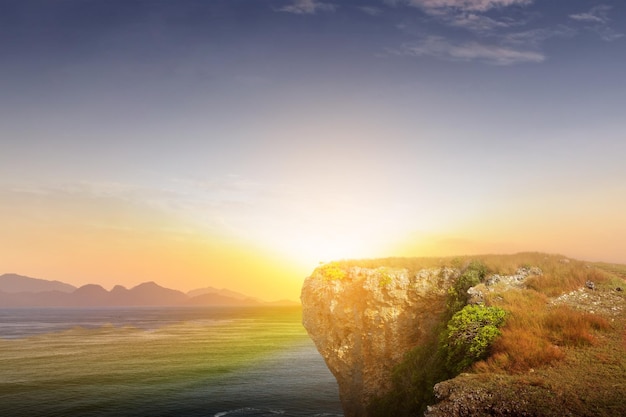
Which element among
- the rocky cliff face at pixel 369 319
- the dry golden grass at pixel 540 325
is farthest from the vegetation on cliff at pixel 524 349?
the rocky cliff face at pixel 369 319

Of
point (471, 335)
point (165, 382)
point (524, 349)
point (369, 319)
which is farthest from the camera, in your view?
point (165, 382)

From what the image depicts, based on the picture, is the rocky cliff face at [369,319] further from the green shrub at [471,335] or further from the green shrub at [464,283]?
the green shrub at [471,335]

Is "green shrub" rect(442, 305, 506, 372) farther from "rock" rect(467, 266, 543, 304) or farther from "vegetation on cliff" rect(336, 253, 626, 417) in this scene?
"rock" rect(467, 266, 543, 304)

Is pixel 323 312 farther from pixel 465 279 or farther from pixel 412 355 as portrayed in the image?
pixel 465 279

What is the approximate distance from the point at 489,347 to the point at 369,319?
15.5 m

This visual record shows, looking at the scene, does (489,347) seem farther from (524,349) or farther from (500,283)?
(500,283)

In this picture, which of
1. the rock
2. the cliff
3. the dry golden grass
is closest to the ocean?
the cliff

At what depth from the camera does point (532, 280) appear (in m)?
27.0

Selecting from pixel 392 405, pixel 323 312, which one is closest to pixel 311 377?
pixel 323 312

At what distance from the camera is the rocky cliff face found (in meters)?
31.7

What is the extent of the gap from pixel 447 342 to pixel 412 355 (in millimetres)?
8649

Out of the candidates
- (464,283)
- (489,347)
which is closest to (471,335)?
(489,347)

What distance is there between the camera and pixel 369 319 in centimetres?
3350

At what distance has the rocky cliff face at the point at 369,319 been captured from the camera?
104 feet
